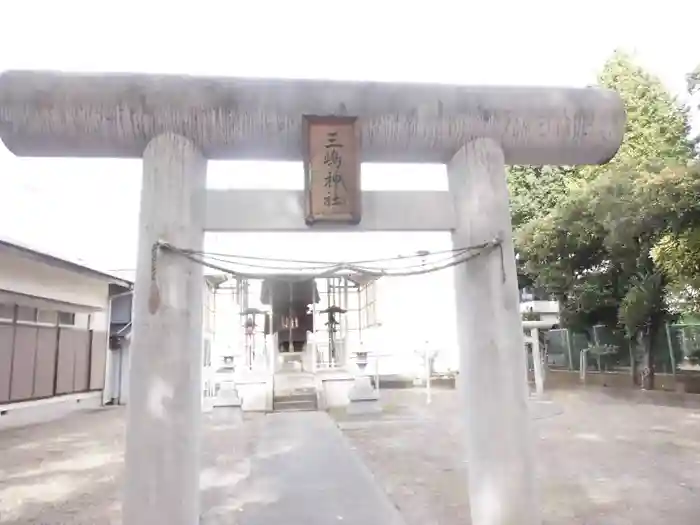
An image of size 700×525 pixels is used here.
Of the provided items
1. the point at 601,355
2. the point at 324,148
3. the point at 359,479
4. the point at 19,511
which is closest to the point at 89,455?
the point at 19,511

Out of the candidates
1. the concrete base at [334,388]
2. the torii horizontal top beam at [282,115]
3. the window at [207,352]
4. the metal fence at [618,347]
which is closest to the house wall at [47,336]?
the window at [207,352]

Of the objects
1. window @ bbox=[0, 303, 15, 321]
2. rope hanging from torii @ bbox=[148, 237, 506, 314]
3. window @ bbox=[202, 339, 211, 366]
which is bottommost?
window @ bbox=[202, 339, 211, 366]

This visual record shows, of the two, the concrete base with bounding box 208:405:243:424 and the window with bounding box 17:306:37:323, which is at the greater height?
the window with bounding box 17:306:37:323

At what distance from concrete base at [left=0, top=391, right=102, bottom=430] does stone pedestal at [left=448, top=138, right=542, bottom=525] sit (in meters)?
11.4

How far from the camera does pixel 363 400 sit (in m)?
14.1

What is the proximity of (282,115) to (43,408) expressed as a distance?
1246cm

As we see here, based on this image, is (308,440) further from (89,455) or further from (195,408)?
(195,408)

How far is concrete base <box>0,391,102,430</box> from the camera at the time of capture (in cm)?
1217

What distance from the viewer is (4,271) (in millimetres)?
12156

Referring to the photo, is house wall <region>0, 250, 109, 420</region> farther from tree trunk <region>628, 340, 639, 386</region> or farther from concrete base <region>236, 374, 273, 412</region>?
tree trunk <region>628, 340, 639, 386</region>

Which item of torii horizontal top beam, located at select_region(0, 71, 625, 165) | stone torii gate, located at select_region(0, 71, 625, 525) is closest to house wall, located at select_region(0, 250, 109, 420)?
torii horizontal top beam, located at select_region(0, 71, 625, 165)

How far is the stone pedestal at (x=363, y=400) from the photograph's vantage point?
45.8ft

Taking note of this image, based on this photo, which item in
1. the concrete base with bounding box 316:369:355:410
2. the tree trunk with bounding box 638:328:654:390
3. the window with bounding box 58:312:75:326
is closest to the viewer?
the window with bounding box 58:312:75:326

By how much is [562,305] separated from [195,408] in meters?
18.1
